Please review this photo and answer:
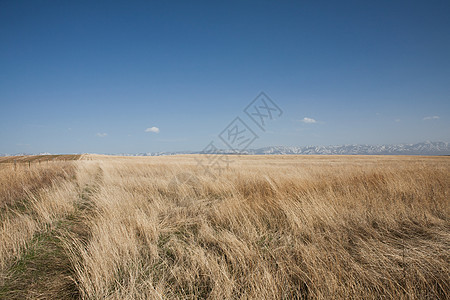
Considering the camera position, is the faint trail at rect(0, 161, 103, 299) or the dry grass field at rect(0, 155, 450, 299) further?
the faint trail at rect(0, 161, 103, 299)

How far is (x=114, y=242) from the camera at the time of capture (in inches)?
97.0

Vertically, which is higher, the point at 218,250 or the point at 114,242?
the point at 114,242

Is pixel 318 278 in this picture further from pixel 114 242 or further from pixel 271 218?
pixel 114 242

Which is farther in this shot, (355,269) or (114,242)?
(114,242)

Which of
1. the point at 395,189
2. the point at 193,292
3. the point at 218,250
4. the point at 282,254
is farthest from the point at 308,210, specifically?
the point at 395,189

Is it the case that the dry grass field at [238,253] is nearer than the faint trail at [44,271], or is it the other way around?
the dry grass field at [238,253]

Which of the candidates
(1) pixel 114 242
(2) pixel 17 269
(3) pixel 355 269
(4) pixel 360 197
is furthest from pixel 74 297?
(4) pixel 360 197

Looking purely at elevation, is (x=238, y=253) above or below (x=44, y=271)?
above

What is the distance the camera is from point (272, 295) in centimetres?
165

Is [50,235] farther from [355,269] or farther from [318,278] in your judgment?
[355,269]

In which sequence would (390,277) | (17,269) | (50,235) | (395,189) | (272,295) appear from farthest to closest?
(395,189) < (50,235) < (17,269) < (390,277) < (272,295)

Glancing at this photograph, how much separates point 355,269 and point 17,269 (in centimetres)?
391

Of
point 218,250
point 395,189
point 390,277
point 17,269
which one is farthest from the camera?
point 395,189

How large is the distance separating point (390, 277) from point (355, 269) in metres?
0.28
